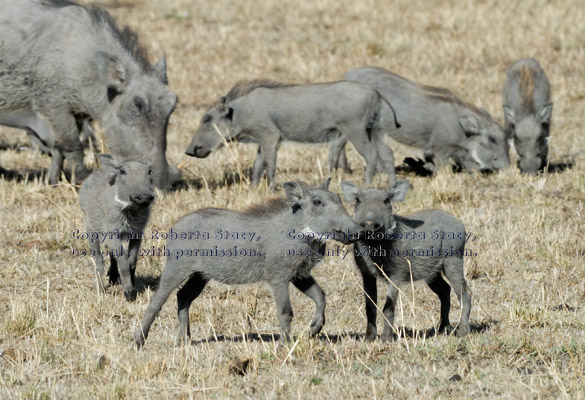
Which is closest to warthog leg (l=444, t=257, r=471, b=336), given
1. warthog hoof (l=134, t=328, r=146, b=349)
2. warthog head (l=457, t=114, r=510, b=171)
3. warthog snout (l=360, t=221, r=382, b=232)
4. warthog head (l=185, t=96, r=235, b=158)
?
warthog snout (l=360, t=221, r=382, b=232)

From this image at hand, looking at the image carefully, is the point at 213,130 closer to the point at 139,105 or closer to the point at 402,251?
the point at 139,105

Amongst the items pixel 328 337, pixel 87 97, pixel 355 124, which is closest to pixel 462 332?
pixel 328 337

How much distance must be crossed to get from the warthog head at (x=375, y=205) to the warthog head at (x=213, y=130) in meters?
4.91

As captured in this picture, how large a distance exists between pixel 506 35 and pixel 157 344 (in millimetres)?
13658

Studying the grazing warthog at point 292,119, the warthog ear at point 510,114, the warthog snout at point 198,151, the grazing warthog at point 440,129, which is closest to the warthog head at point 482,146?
the grazing warthog at point 440,129

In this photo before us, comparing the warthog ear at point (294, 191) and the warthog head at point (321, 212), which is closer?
the warthog head at point (321, 212)

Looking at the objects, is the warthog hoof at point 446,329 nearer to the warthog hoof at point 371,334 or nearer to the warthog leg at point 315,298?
the warthog hoof at point 371,334

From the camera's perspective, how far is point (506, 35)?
18.0 meters

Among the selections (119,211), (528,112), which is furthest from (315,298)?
(528,112)

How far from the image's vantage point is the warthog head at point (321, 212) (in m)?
5.60

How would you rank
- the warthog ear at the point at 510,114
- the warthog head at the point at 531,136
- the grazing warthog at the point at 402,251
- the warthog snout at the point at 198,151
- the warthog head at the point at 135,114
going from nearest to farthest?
the grazing warthog at the point at 402,251 < the warthog head at the point at 135,114 < the warthog snout at the point at 198,151 < the warthog head at the point at 531,136 < the warthog ear at the point at 510,114

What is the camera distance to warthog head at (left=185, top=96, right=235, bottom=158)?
35.3ft

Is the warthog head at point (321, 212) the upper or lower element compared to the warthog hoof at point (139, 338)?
upper

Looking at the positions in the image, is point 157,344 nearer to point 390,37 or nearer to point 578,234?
point 578,234
